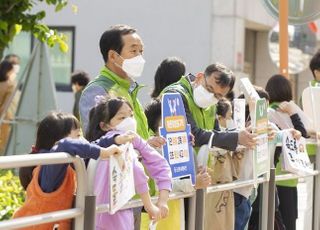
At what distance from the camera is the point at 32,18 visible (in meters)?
7.83

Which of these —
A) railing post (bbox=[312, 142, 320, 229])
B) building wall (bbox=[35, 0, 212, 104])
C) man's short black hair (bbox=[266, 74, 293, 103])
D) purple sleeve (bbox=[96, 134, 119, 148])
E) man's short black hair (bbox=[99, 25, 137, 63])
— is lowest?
railing post (bbox=[312, 142, 320, 229])

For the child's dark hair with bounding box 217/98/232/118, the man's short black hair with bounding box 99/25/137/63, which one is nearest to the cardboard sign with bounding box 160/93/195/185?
the man's short black hair with bounding box 99/25/137/63

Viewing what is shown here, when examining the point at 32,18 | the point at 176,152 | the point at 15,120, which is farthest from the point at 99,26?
the point at 176,152

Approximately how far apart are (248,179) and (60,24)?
13.6m

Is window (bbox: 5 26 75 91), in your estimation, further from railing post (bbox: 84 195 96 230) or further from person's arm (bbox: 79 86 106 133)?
railing post (bbox: 84 195 96 230)

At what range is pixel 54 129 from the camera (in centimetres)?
471

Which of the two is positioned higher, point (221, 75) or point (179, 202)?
point (221, 75)

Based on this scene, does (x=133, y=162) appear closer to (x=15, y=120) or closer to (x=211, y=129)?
(x=211, y=129)

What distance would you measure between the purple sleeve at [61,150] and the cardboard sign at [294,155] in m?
2.95

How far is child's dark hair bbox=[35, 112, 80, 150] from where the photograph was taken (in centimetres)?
470

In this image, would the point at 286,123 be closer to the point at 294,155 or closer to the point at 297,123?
the point at 297,123

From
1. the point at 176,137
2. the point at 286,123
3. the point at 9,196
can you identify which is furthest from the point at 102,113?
the point at 286,123

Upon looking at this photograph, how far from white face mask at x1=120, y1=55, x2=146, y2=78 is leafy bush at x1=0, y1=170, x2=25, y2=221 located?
1752 millimetres

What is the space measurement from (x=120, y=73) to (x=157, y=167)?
858mm
